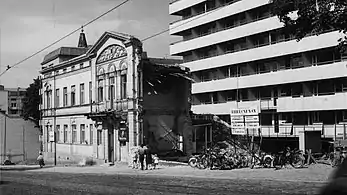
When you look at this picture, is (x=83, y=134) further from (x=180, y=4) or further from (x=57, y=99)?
(x=180, y=4)

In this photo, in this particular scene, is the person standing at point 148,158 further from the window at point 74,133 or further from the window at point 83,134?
the window at point 74,133

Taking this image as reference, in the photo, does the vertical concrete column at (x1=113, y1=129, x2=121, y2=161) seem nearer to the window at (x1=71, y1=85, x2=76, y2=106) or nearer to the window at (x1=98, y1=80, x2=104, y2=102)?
the window at (x1=98, y1=80, x2=104, y2=102)

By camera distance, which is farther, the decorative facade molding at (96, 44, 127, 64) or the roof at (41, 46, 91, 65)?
the roof at (41, 46, 91, 65)

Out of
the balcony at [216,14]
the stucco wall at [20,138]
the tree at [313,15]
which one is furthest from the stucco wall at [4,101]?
the tree at [313,15]

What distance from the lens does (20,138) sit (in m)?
71.9

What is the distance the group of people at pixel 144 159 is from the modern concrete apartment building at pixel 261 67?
10444 mm

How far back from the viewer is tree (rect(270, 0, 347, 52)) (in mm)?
18127

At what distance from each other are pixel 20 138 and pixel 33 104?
223 inches

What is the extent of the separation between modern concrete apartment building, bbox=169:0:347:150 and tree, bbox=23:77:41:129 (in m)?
20.7

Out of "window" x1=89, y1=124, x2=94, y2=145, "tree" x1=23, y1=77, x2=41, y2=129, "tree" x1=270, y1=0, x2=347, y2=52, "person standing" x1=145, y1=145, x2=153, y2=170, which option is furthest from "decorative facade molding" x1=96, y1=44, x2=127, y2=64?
"tree" x1=23, y1=77, x2=41, y2=129

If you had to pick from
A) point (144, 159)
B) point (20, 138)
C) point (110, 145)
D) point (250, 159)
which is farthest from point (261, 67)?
point (20, 138)

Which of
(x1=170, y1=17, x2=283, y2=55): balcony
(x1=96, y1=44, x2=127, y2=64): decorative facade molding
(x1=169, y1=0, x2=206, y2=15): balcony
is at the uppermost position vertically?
(x1=169, y1=0, x2=206, y2=15): balcony

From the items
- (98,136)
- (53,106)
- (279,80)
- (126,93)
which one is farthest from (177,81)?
(53,106)

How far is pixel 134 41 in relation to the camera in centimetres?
4066
